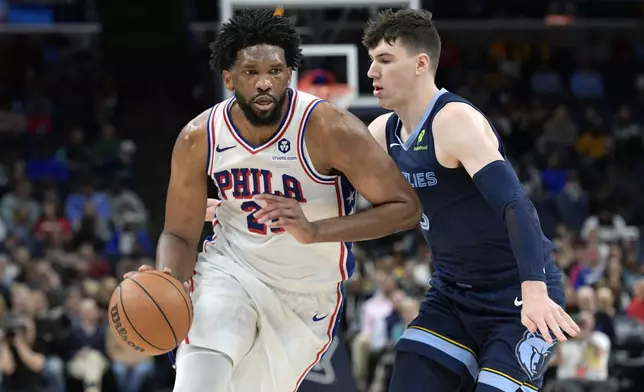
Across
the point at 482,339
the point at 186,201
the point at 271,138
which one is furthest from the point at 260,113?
the point at 482,339

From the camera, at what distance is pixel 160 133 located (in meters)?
17.0

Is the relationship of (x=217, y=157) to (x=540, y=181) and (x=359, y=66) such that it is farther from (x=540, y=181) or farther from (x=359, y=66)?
(x=540, y=181)

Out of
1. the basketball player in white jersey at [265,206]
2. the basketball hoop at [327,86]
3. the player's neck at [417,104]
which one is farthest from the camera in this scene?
the basketball hoop at [327,86]

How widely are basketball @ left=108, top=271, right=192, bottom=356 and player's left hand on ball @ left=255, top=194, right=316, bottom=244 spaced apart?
1.53 ft

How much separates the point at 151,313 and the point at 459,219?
1.36 m

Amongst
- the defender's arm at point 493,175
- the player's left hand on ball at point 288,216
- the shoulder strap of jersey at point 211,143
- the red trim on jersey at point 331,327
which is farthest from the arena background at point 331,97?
the defender's arm at point 493,175

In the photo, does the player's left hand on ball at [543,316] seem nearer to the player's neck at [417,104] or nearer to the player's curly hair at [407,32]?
the player's neck at [417,104]

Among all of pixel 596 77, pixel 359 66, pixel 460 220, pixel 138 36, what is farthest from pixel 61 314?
pixel 596 77

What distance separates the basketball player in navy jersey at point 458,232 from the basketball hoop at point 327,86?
4.58 m

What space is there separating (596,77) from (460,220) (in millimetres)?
Result: 14209

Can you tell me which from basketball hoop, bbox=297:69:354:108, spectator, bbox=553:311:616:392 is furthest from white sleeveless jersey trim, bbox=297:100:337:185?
spectator, bbox=553:311:616:392

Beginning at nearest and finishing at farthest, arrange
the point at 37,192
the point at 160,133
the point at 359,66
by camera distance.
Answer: the point at 359,66, the point at 37,192, the point at 160,133

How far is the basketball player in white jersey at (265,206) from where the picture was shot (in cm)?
437

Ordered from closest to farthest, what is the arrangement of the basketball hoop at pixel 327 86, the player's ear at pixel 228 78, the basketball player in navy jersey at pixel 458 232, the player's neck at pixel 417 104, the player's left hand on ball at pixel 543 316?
the player's left hand on ball at pixel 543 316 → the basketball player in navy jersey at pixel 458 232 → the player's ear at pixel 228 78 → the player's neck at pixel 417 104 → the basketball hoop at pixel 327 86
